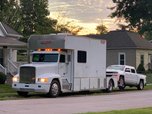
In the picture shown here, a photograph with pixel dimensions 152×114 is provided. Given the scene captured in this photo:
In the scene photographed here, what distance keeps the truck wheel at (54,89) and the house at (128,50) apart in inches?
1185

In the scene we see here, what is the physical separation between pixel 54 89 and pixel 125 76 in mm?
10409

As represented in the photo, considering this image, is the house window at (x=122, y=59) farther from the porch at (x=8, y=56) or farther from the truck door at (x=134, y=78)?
the truck door at (x=134, y=78)

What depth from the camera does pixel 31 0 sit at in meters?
85.9

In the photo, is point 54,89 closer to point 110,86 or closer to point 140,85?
point 110,86

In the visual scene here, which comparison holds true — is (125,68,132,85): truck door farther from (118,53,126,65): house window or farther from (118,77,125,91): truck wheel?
(118,53,126,65): house window

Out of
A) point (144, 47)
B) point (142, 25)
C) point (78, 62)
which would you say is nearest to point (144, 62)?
point (144, 47)

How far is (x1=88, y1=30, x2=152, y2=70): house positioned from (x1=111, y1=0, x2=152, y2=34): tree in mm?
13627

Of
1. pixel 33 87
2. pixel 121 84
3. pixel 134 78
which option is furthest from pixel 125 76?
pixel 33 87

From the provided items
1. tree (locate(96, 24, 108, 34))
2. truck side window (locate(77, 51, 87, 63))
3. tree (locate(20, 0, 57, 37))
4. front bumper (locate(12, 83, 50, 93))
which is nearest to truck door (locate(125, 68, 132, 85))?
truck side window (locate(77, 51, 87, 63))

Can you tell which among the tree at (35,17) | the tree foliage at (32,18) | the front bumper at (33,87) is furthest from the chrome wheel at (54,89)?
the tree at (35,17)

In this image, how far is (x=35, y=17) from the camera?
86.1 metres

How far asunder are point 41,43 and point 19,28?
186 ft

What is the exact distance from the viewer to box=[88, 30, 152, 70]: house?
56.9m

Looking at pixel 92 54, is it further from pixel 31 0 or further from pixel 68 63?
pixel 31 0
